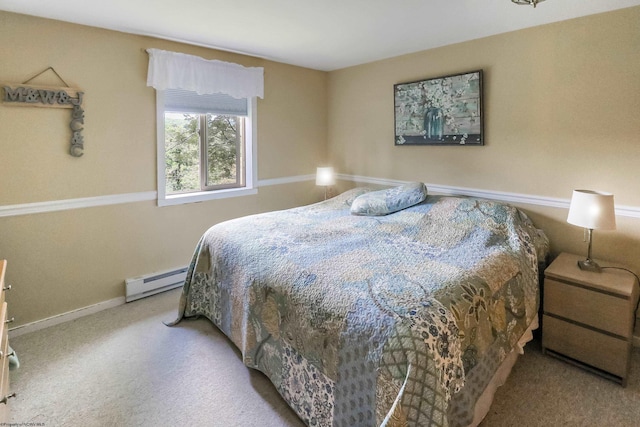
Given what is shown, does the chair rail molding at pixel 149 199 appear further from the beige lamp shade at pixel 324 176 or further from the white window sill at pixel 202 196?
the beige lamp shade at pixel 324 176

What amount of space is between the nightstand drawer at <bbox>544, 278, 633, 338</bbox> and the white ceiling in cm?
180

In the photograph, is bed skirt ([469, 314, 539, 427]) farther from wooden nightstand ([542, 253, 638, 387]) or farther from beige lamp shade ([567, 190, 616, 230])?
beige lamp shade ([567, 190, 616, 230])

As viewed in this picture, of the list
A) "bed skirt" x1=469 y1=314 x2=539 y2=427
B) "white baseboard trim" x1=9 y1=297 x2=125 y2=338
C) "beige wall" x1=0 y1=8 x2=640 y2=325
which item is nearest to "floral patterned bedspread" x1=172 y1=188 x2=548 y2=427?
"bed skirt" x1=469 y1=314 x2=539 y2=427

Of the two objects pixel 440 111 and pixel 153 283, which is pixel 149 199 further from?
pixel 440 111

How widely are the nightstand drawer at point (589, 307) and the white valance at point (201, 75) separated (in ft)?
10.1

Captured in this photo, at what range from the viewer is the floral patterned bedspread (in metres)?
1.27

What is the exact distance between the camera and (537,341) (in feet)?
7.59

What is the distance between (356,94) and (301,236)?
2.32 meters

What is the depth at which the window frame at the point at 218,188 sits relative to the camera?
2967 millimetres

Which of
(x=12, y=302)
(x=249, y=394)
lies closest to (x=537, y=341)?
(x=249, y=394)

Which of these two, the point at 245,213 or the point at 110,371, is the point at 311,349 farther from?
the point at 245,213

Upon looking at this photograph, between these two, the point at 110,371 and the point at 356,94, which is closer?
the point at 110,371

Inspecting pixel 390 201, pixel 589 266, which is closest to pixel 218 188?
pixel 390 201

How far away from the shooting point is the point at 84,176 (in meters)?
2.62
